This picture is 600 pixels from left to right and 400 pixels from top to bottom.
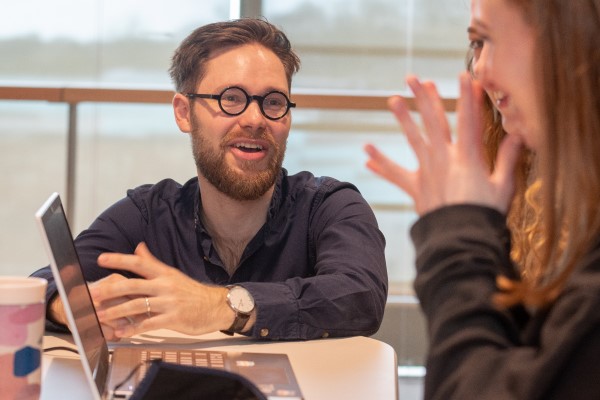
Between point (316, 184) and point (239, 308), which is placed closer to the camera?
point (239, 308)

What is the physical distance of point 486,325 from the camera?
828 mm

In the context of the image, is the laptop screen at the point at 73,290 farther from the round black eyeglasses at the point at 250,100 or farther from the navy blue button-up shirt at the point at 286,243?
the round black eyeglasses at the point at 250,100

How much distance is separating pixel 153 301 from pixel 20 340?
1.60 ft

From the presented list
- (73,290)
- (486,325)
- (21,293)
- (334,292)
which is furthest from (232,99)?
(486,325)

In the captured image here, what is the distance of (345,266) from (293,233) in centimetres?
25

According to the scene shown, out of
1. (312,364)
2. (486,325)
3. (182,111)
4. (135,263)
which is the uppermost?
(486,325)

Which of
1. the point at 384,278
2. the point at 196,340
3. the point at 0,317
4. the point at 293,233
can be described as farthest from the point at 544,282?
the point at 293,233

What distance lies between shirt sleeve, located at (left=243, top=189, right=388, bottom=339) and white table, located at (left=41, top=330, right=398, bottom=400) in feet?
0.09

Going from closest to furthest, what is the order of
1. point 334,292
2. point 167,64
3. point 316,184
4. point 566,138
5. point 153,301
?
point 566,138 → point 153,301 → point 334,292 → point 316,184 → point 167,64

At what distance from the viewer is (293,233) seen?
202cm

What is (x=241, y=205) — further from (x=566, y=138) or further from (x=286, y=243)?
(x=566, y=138)

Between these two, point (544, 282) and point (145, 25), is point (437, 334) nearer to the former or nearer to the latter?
point (544, 282)

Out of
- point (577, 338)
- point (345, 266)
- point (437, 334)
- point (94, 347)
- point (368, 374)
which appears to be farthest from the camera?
point (345, 266)

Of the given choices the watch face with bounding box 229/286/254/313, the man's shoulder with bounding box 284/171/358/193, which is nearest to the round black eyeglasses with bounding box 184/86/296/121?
the man's shoulder with bounding box 284/171/358/193
